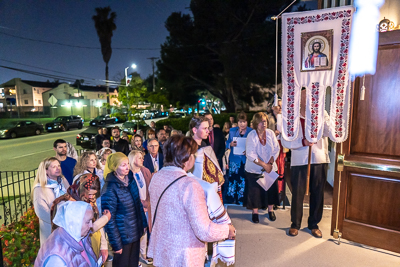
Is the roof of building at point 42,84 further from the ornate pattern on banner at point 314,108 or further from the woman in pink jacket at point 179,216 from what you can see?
the woman in pink jacket at point 179,216

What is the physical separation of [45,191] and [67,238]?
1285 millimetres

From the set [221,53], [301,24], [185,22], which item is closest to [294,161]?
[301,24]

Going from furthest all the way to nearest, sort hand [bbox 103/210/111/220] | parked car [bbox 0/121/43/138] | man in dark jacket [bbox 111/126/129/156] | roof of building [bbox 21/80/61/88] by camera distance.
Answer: roof of building [bbox 21/80/61/88] < parked car [bbox 0/121/43/138] < man in dark jacket [bbox 111/126/129/156] < hand [bbox 103/210/111/220]

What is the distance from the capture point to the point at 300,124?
390cm

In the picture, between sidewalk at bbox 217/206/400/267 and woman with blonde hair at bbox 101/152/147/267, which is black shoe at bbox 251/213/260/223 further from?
woman with blonde hair at bbox 101/152/147/267

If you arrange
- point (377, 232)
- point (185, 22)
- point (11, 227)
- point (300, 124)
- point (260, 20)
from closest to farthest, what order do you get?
point (11, 227) < point (377, 232) < point (300, 124) < point (260, 20) < point (185, 22)

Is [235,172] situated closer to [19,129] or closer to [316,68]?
[316,68]

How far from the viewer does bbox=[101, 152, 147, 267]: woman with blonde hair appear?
263 cm

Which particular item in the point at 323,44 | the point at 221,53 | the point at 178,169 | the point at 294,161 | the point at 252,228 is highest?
the point at 221,53

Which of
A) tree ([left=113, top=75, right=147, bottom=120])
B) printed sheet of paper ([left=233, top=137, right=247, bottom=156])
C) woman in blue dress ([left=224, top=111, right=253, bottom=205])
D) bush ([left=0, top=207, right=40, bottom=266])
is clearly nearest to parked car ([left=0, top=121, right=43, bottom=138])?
tree ([left=113, top=75, right=147, bottom=120])

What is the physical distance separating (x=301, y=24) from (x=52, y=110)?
38.2m

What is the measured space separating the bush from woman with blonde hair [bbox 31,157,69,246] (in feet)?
1.00

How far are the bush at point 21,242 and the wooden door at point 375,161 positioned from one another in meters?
4.04

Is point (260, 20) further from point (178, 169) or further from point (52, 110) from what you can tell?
point (52, 110)
